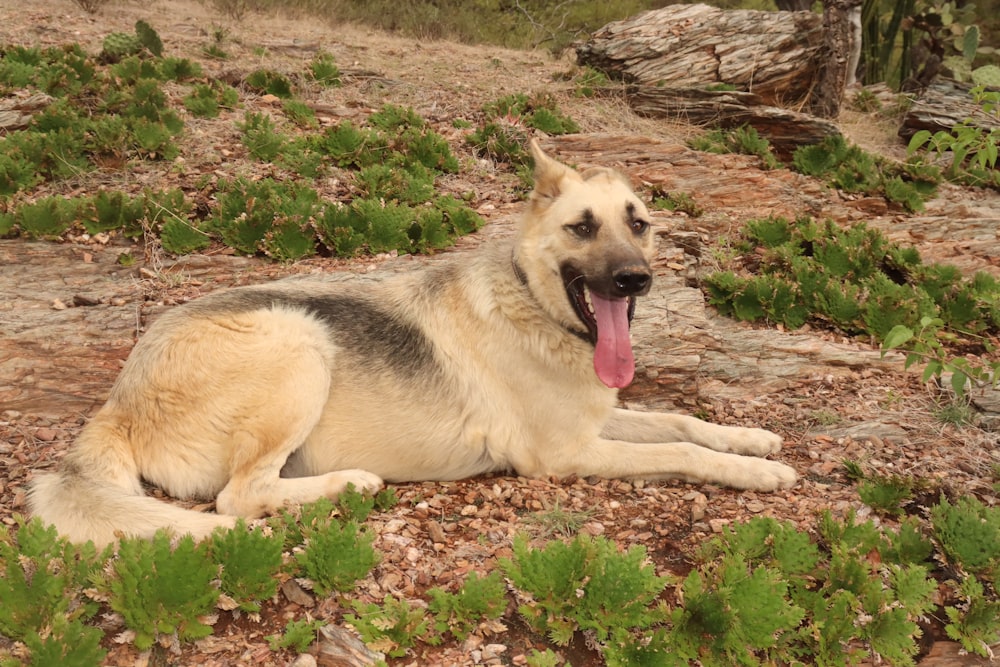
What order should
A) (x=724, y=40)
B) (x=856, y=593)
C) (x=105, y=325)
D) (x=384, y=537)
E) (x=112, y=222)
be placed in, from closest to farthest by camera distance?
(x=856, y=593)
(x=384, y=537)
(x=105, y=325)
(x=112, y=222)
(x=724, y=40)

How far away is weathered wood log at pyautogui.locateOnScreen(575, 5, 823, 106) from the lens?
35.8ft

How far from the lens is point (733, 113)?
10062 mm

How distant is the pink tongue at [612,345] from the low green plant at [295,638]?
6.67 ft

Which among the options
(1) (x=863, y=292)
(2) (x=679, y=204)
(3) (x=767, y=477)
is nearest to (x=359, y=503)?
(3) (x=767, y=477)

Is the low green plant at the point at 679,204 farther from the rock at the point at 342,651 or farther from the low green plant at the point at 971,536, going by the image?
the rock at the point at 342,651

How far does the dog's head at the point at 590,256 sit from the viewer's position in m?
3.61

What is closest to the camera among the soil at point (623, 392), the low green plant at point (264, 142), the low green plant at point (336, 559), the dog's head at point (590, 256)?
the low green plant at point (336, 559)

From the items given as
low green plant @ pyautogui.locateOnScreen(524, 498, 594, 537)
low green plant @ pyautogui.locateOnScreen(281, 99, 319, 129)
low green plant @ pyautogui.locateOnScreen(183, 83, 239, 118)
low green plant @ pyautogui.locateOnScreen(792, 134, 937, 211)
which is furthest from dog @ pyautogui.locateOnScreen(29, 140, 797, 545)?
low green plant @ pyautogui.locateOnScreen(792, 134, 937, 211)

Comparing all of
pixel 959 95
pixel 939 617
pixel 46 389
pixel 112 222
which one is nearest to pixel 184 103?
pixel 112 222

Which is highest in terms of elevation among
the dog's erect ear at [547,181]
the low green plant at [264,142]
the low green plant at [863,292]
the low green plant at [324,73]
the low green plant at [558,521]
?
the low green plant at [324,73]

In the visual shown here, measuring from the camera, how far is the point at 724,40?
11266 mm

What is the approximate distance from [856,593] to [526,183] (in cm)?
624

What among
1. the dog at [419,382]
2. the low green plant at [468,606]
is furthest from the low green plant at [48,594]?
the low green plant at [468,606]

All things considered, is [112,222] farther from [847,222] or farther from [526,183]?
[847,222]
